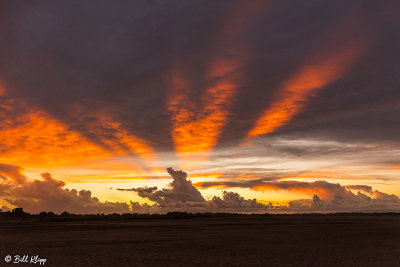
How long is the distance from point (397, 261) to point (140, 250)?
20.7 m

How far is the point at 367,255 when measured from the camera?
2806 centimetres

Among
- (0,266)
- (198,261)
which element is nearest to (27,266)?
(0,266)

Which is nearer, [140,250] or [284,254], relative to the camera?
[284,254]

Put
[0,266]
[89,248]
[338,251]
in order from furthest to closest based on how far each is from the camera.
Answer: [89,248] → [338,251] → [0,266]

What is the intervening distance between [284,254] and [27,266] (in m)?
19.5

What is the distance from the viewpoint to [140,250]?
104 feet

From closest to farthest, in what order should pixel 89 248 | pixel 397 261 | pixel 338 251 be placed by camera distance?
pixel 397 261 < pixel 338 251 < pixel 89 248

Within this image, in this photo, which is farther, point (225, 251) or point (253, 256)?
point (225, 251)

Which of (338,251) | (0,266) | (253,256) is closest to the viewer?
(0,266)

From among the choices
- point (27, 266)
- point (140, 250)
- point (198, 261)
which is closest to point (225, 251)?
point (198, 261)

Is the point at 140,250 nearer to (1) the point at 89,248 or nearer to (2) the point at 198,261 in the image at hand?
(1) the point at 89,248

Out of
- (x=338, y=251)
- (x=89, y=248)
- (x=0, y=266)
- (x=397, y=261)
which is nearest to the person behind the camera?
(x=0, y=266)

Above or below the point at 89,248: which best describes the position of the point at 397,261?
below

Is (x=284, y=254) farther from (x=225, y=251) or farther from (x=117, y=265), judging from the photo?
(x=117, y=265)
